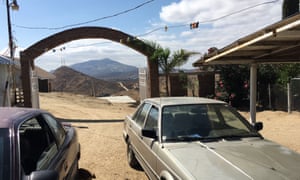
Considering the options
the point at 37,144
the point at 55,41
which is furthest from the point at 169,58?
the point at 37,144

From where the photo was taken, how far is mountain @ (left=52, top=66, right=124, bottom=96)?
4369 centimetres

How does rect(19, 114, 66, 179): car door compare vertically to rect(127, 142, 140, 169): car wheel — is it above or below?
above

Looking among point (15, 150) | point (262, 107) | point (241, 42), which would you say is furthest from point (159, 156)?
point (262, 107)

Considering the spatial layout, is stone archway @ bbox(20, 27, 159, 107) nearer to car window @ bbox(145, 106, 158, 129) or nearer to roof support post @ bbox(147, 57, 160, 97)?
roof support post @ bbox(147, 57, 160, 97)

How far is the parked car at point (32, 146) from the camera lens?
2.62 meters

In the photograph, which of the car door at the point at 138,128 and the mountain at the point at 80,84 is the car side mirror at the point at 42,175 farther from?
the mountain at the point at 80,84

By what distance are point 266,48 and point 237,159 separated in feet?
15.9

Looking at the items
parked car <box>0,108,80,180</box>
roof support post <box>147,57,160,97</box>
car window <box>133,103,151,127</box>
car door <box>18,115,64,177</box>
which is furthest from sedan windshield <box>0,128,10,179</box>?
roof support post <box>147,57,160,97</box>

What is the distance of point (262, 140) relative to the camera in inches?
167

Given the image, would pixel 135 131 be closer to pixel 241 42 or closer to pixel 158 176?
pixel 158 176

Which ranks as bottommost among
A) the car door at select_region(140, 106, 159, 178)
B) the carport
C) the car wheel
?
the car wheel

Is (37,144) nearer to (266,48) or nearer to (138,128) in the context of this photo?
(138,128)

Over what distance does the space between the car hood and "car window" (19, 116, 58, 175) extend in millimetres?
1469

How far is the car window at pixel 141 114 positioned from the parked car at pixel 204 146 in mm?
32
